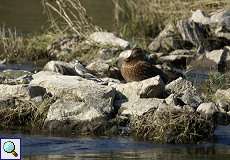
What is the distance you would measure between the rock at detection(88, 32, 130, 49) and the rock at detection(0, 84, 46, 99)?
6.07 meters

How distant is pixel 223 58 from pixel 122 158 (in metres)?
8.57

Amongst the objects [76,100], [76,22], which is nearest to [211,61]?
[76,22]

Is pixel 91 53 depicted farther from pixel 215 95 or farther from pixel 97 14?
pixel 97 14

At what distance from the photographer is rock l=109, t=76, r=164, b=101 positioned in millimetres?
12648

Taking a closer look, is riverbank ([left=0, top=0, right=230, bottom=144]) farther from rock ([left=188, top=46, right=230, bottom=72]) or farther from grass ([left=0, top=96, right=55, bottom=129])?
rock ([left=188, top=46, right=230, bottom=72])

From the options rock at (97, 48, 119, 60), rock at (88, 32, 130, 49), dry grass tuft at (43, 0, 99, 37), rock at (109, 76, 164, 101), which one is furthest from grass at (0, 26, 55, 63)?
rock at (109, 76, 164, 101)

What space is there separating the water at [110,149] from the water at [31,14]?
11.3 m

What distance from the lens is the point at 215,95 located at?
13711 millimetres

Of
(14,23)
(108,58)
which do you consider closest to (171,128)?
(108,58)

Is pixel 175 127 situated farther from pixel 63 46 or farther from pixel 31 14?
pixel 31 14

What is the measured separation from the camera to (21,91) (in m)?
12.6

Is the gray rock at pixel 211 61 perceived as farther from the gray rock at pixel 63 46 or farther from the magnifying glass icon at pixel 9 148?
the magnifying glass icon at pixel 9 148

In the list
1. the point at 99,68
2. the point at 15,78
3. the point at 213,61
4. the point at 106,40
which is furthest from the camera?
the point at 106,40

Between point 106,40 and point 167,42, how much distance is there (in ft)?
5.18
